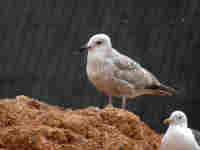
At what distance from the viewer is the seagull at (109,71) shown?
2.26 m

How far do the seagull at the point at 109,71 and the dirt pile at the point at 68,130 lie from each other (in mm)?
377

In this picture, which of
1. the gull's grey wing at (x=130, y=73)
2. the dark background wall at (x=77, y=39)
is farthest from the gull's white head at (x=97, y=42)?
the dark background wall at (x=77, y=39)

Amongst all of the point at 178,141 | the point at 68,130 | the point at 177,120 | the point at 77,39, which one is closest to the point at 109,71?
the point at 177,120

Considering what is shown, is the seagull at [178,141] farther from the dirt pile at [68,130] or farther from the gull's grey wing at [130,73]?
the gull's grey wing at [130,73]

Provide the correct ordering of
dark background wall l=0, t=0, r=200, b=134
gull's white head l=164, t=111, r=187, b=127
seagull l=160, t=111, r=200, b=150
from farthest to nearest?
dark background wall l=0, t=0, r=200, b=134 → gull's white head l=164, t=111, r=187, b=127 → seagull l=160, t=111, r=200, b=150

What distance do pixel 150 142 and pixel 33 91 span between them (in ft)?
4.81

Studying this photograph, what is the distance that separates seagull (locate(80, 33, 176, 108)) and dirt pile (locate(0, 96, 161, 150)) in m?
0.38

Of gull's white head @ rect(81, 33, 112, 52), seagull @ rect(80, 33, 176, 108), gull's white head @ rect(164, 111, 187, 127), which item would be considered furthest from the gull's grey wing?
gull's white head @ rect(164, 111, 187, 127)

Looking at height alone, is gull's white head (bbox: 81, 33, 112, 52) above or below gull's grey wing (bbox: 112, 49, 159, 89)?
above

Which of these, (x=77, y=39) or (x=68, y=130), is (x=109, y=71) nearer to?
(x=68, y=130)

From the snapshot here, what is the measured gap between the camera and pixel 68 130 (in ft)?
5.14

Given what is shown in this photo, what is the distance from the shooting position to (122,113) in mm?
1912

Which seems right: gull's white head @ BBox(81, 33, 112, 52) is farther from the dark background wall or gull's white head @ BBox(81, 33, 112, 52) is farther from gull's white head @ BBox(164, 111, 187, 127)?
the dark background wall

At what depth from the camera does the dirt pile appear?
1.43 meters
